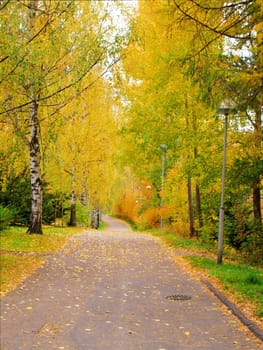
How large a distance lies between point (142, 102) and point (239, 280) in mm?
12275

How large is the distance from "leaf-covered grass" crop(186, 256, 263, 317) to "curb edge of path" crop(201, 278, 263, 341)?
300mm

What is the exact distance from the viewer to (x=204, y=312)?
335 inches

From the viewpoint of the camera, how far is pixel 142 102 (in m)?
21.8

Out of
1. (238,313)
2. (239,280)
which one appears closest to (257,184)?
(239,280)

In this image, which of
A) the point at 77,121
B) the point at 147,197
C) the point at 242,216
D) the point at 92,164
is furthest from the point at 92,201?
the point at 242,216

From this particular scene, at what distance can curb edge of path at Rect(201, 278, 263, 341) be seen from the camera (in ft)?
23.3

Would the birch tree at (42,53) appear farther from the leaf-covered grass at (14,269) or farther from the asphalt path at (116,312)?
the asphalt path at (116,312)

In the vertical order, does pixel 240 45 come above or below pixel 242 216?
above

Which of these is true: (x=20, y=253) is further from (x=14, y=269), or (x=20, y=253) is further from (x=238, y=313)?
(x=238, y=313)

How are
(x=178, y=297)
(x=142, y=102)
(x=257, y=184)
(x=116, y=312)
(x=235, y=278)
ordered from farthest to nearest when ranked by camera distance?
1. (x=142, y=102)
2. (x=257, y=184)
3. (x=235, y=278)
4. (x=178, y=297)
5. (x=116, y=312)

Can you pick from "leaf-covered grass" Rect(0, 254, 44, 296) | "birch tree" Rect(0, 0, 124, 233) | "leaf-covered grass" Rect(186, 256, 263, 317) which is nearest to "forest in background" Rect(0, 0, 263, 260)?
"birch tree" Rect(0, 0, 124, 233)

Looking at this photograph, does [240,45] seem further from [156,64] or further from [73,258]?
[156,64]

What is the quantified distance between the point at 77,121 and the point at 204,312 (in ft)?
71.1

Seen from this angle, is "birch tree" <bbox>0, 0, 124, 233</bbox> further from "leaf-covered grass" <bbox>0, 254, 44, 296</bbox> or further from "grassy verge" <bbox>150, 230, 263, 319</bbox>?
"grassy verge" <bbox>150, 230, 263, 319</bbox>
